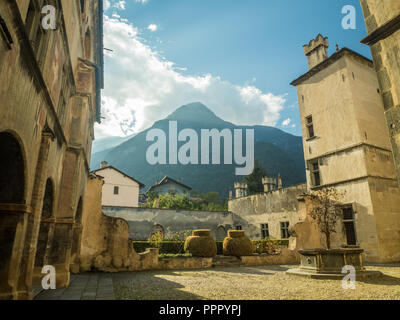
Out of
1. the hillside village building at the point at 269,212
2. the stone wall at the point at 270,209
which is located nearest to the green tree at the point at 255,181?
the hillside village building at the point at 269,212

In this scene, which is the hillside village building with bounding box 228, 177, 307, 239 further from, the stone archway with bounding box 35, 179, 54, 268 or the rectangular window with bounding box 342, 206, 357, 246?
the stone archway with bounding box 35, 179, 54, 268

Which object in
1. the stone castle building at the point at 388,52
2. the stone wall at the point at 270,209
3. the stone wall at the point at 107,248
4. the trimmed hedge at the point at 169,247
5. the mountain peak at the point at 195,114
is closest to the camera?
the stone castle building at the point at 388,52

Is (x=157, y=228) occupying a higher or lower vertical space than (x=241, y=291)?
higher

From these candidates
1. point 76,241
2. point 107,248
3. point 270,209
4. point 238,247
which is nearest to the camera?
point 76,241

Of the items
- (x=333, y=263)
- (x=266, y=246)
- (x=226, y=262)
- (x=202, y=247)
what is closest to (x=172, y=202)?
(x=266, y=246)

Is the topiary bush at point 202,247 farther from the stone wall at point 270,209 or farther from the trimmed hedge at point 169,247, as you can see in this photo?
the stone wall at point 270,209

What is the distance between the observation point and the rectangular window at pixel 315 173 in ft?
57.8

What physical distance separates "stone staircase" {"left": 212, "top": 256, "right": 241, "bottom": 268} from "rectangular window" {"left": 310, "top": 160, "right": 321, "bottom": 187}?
7.62 m

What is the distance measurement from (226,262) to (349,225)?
24.8 ft

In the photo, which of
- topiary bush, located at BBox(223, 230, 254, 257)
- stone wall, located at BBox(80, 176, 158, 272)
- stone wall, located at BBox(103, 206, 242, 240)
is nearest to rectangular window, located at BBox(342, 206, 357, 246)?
topiary bush, located at BBox(223, 230, 254, 257)

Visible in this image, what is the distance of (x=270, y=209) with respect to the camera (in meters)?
22.4

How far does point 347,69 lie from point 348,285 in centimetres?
1403

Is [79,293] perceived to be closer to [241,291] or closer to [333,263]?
[241,291]

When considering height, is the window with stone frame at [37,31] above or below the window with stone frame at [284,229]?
above
